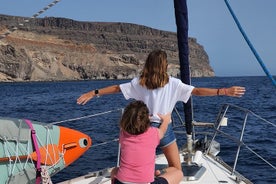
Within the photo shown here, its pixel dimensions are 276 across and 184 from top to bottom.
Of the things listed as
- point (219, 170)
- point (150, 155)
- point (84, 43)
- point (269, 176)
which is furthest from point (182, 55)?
point (84, 43)

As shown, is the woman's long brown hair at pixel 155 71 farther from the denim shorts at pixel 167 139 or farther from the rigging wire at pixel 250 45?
the rigging wire at pixel 250 45

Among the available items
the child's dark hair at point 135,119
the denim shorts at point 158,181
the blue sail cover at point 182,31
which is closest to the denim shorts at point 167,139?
the denim shorts at point 158,181

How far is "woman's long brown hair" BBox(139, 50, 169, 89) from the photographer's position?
4055 millimetres

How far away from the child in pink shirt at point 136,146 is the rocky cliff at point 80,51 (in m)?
84.0

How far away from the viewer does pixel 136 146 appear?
12.0ft

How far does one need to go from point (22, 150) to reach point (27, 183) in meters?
0.42

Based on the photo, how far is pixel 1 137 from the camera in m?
Result: 5.18

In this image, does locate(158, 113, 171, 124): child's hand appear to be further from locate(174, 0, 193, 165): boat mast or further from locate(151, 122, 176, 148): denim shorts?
locate(174, 0, 193, 165): boat mast

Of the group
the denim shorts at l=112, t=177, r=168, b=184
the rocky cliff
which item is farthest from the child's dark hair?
the rocky cliff

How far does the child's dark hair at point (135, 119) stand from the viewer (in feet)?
11.8

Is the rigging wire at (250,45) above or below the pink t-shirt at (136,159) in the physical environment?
above

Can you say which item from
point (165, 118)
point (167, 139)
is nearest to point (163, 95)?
point (165, 118)

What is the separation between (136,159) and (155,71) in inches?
35.4

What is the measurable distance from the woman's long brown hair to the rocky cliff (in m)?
83.5
